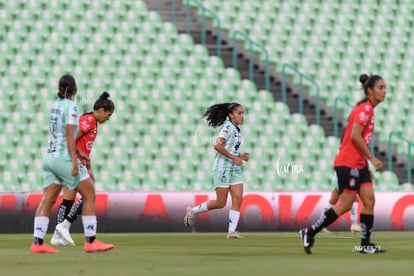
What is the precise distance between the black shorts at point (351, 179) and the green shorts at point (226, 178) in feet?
16.1

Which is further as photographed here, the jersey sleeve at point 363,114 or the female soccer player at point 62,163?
the female soccer player at point 62,163

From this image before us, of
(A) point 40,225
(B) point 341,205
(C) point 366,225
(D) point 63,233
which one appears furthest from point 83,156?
(C) point 366,225

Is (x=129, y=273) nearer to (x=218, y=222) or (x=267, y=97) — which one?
(x=218, y=222)

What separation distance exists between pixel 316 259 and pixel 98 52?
46.3ft

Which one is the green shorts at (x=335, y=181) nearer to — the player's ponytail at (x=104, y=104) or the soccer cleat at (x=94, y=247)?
the soccer cleat at (x=94, y=247)

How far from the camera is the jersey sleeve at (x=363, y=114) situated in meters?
12.2

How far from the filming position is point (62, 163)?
1248 centimetres

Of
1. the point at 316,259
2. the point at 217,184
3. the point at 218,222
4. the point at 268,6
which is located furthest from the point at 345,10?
the point at 316,259

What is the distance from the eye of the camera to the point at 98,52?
81.0 feet

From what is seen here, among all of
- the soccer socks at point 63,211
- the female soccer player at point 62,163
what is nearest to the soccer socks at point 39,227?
the female soccer player at point 62,163

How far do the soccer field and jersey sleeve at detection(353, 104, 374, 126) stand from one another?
4.84ft

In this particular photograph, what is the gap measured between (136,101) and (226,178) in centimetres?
707

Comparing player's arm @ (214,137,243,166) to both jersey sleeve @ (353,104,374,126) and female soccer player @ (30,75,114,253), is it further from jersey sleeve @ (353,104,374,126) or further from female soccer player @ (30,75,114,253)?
jersey sleeve @ (353,104,374,126)

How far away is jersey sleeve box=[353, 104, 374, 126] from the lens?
40.1 ft
